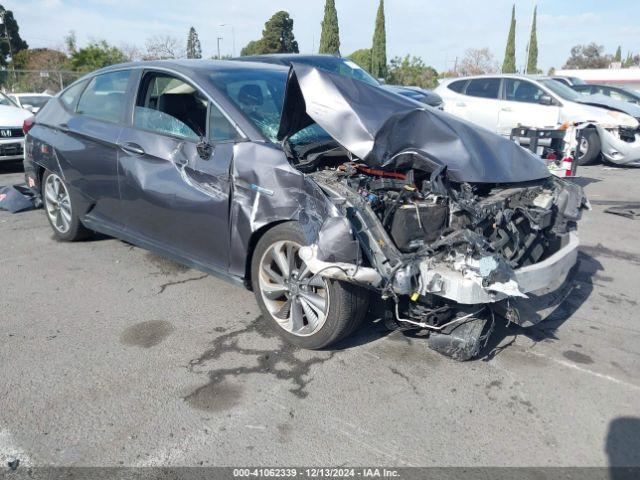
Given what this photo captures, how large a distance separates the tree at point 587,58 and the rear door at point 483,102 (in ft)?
229

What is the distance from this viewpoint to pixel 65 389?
3.17 metres

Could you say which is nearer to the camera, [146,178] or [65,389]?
[65,389]

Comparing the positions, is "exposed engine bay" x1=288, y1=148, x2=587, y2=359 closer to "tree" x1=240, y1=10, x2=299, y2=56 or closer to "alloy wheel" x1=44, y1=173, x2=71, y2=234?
"alloy wheel" x1=44, y1=173, x2=71, y2=234

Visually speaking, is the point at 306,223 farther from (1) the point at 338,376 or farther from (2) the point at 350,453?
(2) the point at 350,453

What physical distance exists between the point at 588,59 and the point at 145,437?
84148 mm

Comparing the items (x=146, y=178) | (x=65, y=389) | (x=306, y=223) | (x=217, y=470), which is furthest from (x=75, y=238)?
(x=217, y=470)

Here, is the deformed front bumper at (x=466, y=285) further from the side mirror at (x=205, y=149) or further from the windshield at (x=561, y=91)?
the windshield at (x=561, y=91)

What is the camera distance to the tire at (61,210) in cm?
549

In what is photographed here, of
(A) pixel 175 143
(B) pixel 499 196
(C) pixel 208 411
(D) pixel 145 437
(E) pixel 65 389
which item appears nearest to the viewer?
(D) pixel 145 437

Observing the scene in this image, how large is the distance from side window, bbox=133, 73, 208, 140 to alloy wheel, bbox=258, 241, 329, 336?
44.6 inches

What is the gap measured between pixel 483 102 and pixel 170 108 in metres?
9.35

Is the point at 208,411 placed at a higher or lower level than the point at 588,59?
lower

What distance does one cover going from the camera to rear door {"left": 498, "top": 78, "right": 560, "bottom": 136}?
11.3 m

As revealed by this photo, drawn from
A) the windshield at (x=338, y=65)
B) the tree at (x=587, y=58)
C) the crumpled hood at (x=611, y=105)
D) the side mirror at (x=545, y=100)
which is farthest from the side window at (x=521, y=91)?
the tree at (x=587, y=58)
